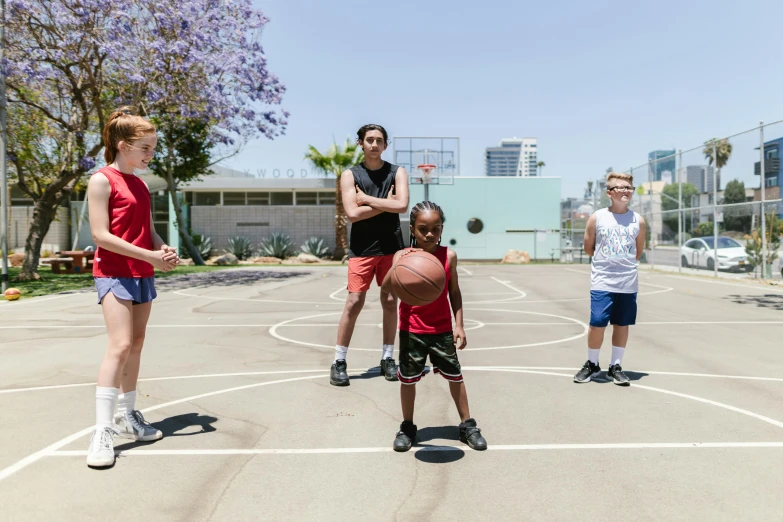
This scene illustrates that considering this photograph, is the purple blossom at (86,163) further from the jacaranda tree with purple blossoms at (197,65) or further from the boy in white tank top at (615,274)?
the boy in white tank top at (615,274)

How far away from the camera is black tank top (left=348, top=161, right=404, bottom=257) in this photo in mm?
5477

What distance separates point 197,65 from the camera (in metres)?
18.9

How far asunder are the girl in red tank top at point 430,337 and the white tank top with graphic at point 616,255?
7.52ft

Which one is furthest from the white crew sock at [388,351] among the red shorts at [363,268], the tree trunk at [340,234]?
the tree trunk at [340,234]

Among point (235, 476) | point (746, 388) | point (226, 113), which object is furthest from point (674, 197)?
point (235, 476)

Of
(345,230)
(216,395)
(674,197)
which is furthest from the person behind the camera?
(345,230)

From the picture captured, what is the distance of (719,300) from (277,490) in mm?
12234

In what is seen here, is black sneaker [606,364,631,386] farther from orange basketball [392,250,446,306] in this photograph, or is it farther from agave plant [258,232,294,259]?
agave plant [258,232,294,259]

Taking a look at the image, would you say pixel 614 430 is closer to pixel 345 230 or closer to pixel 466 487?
pixel 466 487

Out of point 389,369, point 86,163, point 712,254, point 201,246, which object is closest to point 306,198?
point 201,246

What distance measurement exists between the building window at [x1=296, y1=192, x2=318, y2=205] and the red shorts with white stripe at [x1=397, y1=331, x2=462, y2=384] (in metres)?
34.0

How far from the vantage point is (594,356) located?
223 inches

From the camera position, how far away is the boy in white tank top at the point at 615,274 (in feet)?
18.2

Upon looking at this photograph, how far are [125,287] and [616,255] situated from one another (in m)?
3.98
